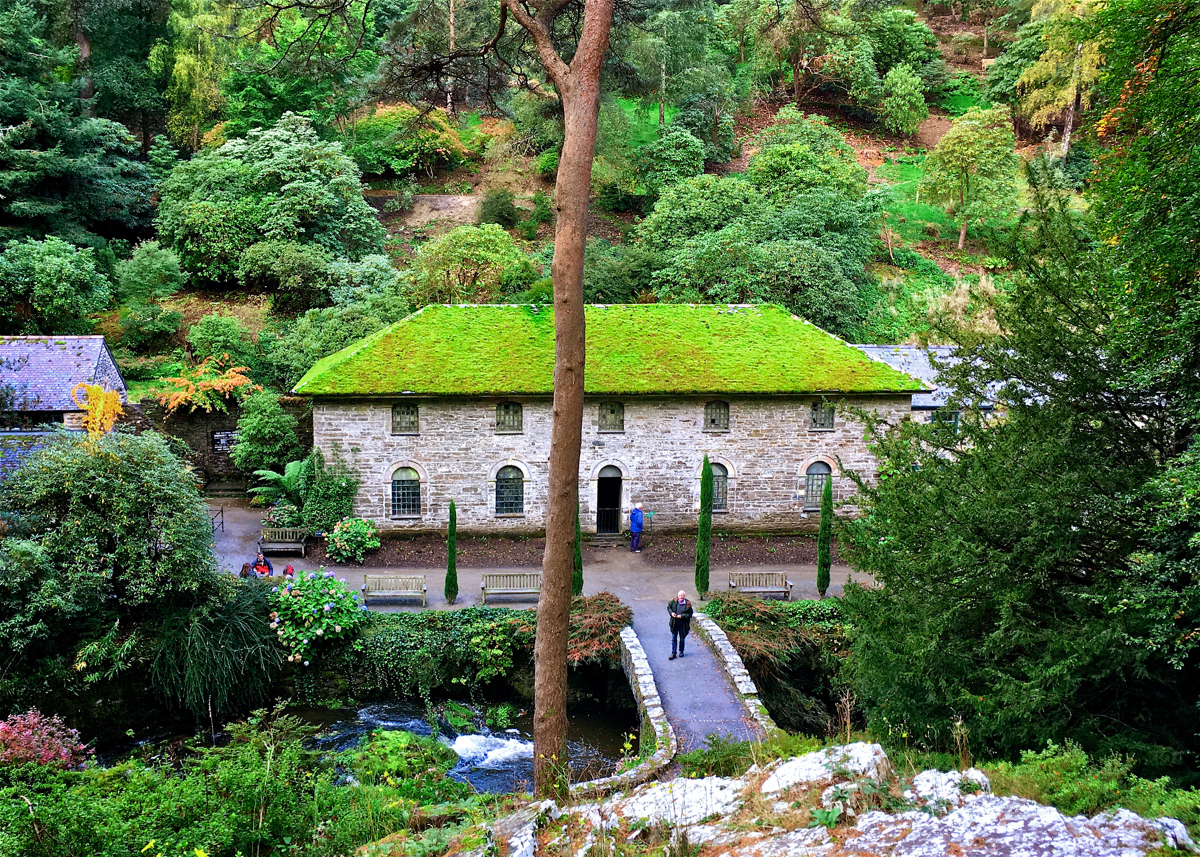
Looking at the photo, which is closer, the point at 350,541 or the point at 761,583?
the point at 761,583

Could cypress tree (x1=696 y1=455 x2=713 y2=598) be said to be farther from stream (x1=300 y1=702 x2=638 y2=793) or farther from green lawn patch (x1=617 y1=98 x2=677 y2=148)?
green lawn patch (x1=617 y1=98 x2=677 y2=148)

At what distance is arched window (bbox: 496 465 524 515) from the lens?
23.5m

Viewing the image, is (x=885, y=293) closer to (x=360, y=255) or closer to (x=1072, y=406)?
(x=360, y=255)

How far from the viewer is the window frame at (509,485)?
23484 mm

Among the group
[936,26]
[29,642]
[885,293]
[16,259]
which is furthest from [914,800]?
[936,26]

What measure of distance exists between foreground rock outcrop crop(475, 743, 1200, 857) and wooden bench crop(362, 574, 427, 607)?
502 inches

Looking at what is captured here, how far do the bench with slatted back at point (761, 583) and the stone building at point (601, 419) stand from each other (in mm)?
3525

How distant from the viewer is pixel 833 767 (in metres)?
6.83

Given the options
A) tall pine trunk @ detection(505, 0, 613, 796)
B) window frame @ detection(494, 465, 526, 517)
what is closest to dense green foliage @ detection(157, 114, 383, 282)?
window frame @ detection(494, 465, 526, 517)

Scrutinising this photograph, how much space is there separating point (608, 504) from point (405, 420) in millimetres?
6197

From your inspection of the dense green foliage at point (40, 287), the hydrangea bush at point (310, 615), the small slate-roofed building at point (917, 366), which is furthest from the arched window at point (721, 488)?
the dense green foliage at point (40, 287)

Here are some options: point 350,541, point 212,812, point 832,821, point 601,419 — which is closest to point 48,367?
point 350,541

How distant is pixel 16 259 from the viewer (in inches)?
1180

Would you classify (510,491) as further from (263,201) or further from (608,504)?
(263,201)
